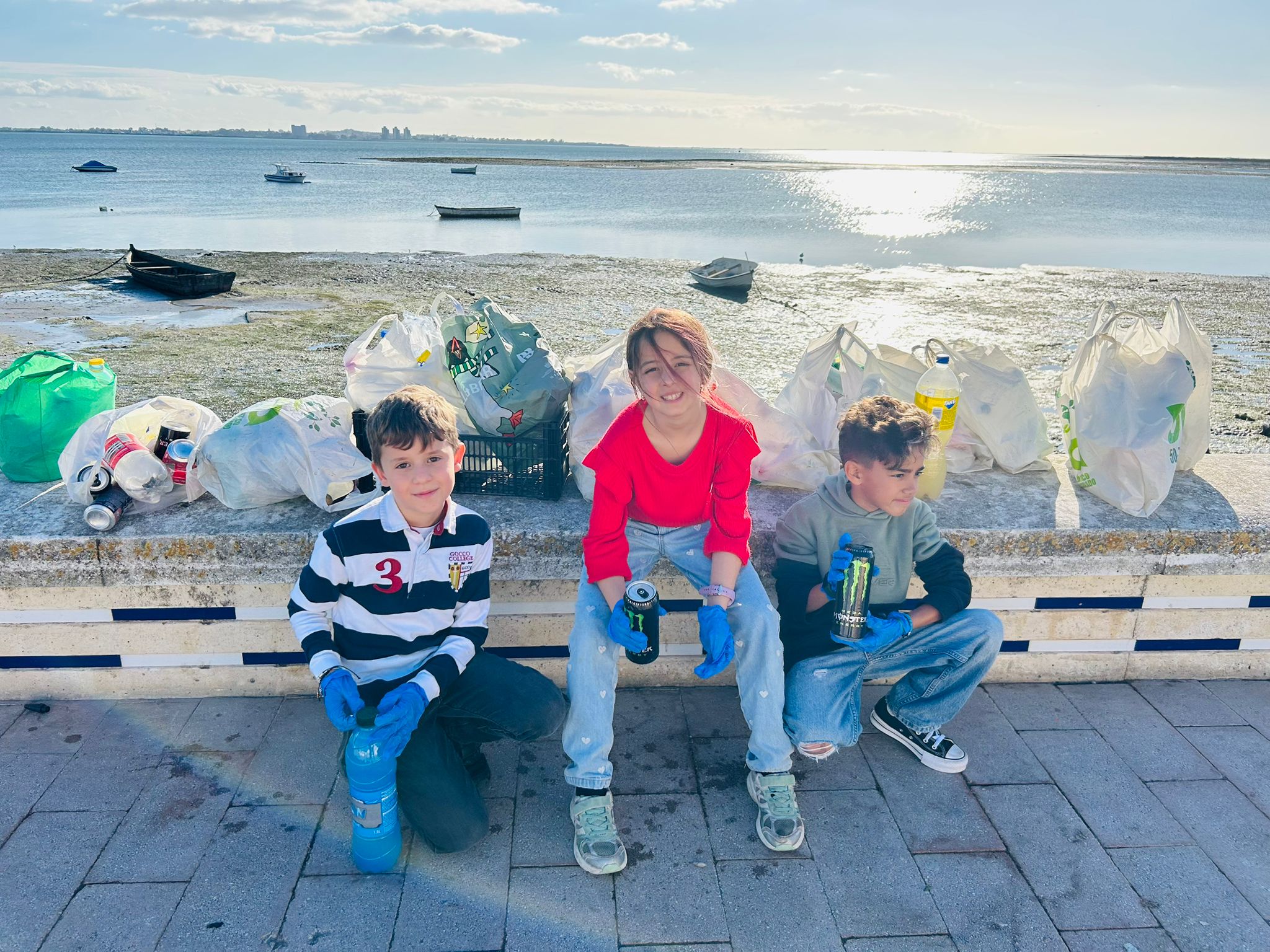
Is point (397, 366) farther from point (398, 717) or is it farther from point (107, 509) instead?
point (398, 717)

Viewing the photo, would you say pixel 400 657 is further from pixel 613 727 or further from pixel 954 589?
pixel 954 589

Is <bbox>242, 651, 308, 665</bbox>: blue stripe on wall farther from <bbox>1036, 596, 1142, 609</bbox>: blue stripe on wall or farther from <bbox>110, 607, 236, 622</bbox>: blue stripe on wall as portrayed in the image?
<bbox>1036, 596, 1142, 609</bbox>: blue stripe on wall

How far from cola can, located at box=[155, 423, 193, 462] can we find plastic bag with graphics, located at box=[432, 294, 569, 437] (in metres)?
1.16

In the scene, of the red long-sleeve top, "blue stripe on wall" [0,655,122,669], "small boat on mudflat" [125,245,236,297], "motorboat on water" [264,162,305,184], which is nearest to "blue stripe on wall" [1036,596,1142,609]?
the red long-sleeve top

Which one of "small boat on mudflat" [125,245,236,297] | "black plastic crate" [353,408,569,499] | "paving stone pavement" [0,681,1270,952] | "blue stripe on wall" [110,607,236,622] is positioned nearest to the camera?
"paving stone pavement" [0,681,1270,952]

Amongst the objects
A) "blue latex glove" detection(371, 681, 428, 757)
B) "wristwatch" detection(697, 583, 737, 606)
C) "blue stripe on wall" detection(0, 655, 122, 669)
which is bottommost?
"blue stripe on wall" detection(0, 655, 122, 669)

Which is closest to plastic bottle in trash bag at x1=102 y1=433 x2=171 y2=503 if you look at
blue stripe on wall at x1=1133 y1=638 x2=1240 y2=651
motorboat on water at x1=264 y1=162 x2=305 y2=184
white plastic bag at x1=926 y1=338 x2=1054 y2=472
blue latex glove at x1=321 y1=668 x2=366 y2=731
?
blue latex glove at x1=321 y1=668 x2=366 y2=731

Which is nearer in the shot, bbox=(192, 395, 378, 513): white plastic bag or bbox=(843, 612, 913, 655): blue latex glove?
bbox=(843, 612, 913, 655): blue latex glove

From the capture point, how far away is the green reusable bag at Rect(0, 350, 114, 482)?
3.55 m

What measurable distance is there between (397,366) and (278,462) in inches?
29.6

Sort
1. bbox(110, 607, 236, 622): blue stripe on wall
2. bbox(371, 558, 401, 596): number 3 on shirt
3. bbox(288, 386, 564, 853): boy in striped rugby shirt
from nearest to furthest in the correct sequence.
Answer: bbox(288, 386, 564, 853): boy in striped rugby shirt → bbox(371, 558, 401, 596): number 3 on shirt → bbox(110, 607, 236, 622): blue stripe on wall

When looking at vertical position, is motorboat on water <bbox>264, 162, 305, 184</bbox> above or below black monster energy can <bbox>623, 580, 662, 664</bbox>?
above

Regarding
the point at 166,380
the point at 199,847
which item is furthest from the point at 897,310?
the point at 199,847

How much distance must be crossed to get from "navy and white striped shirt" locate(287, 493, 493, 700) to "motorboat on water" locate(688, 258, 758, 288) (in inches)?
676
